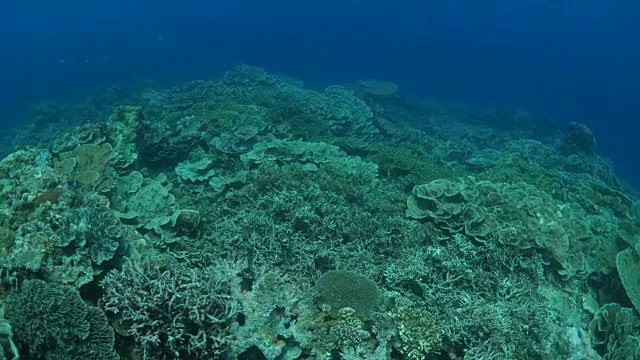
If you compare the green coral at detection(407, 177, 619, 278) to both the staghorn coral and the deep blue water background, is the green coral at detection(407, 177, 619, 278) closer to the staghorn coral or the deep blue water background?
the staghorn coral

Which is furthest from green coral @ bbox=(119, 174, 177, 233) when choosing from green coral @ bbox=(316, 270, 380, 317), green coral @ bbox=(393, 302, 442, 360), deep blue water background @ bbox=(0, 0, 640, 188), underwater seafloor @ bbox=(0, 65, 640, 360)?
deep blue water background @ bbox=(0, 0, 640, 188)

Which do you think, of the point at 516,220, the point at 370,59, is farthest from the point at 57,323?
the point at 370,59

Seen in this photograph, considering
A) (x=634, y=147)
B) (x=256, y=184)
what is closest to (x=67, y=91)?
(x=256, y=184)

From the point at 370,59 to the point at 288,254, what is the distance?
74837mm

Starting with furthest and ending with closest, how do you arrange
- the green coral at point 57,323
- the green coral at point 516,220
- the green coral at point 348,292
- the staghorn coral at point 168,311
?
the green coral at point 516,220
the green coral at point 348,292
the staghorn coral at point 168,311
the green coral at point 57,323

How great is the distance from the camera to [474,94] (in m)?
60.8

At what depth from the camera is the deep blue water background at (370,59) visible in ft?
155

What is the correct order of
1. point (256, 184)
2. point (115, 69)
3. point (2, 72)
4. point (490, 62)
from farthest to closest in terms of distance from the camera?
point (490, 62), point (2, 72), point (115, 69), point (256, 184)

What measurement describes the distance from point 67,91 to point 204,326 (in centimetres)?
4122

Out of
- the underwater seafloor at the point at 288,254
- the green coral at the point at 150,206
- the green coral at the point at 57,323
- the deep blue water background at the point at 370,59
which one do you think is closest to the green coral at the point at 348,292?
the underwater seafloor at the point at 288,254

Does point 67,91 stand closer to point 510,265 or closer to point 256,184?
point 256,184

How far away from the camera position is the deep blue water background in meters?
47.2

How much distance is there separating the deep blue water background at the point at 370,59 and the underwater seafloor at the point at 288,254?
28730 millimetres

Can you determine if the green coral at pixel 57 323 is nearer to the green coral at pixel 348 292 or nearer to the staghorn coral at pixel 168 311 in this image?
the staghorn coral at pixel 168 311
